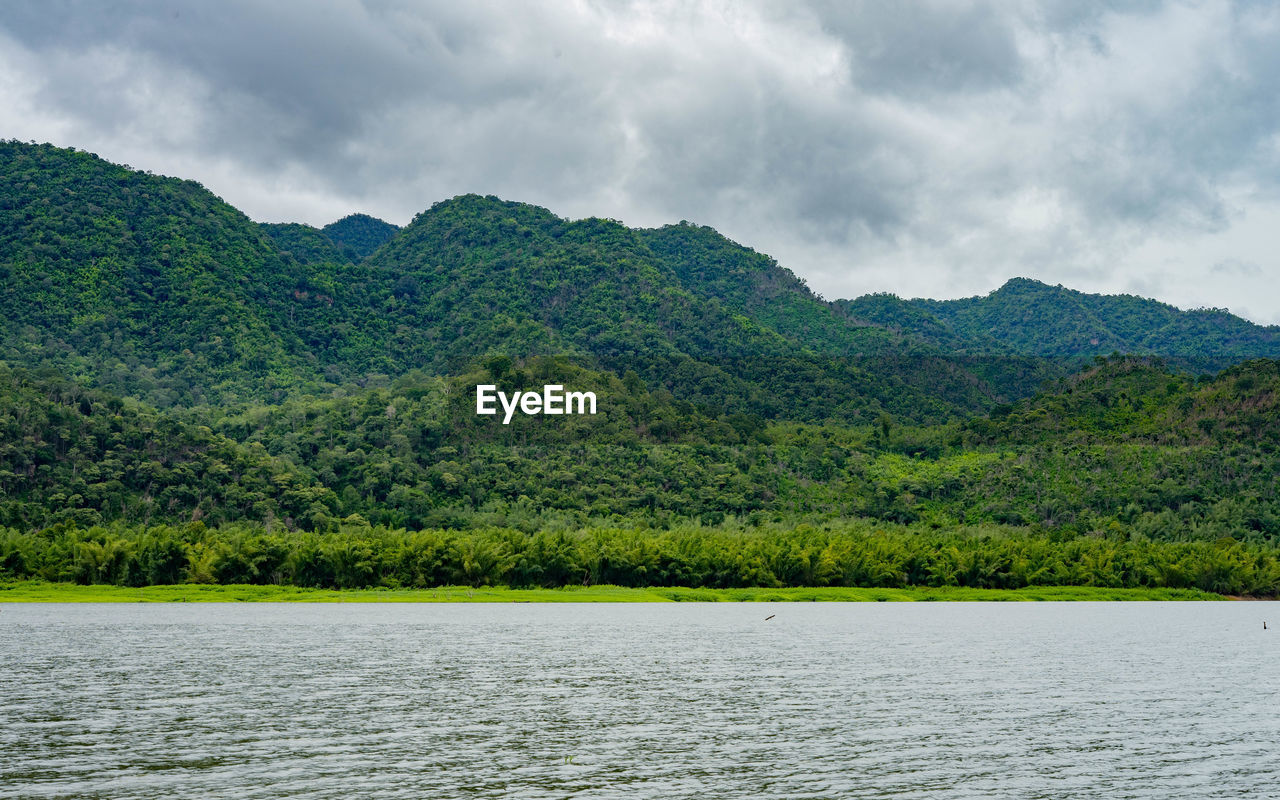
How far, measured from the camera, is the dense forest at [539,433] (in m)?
86.1

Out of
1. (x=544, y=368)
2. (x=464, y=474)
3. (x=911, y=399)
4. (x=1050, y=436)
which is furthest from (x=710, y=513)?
(x=911, y=399)

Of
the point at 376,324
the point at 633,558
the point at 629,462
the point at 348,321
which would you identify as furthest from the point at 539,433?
the point at 376,324

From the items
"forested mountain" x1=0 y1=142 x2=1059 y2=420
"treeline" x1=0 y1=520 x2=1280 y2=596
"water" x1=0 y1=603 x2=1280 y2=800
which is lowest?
"water" x1=0 y1=603 x2=1280 y2=800

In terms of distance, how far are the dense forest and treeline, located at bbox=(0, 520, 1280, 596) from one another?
0.75 feet

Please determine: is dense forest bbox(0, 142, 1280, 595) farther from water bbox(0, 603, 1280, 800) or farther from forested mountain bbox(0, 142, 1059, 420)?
water bbox(0, 603, 1280, 800)

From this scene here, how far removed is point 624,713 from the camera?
90.6ft

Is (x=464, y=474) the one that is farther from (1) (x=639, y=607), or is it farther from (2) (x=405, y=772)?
(2) (x=405, y=772)

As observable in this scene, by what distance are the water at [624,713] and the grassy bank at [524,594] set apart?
19947 mm

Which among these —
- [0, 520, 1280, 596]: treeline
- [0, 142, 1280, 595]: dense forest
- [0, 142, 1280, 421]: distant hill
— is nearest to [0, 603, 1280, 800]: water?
[0, 520, 1280, 596]: treeline

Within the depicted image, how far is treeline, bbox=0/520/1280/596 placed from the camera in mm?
77062

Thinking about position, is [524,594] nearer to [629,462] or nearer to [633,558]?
[633,558]

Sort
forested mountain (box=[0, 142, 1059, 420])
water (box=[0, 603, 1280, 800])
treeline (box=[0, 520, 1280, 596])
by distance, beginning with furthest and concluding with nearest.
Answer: forested mountain (box=[0, 142, 1059, 420]) < treeline (box=[0, 520, 1280, 596]) < water (box=[0, 603, 1280, 800])

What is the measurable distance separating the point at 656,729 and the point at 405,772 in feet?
22.3

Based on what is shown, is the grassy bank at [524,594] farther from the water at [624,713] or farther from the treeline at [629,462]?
the water at [624,713]
